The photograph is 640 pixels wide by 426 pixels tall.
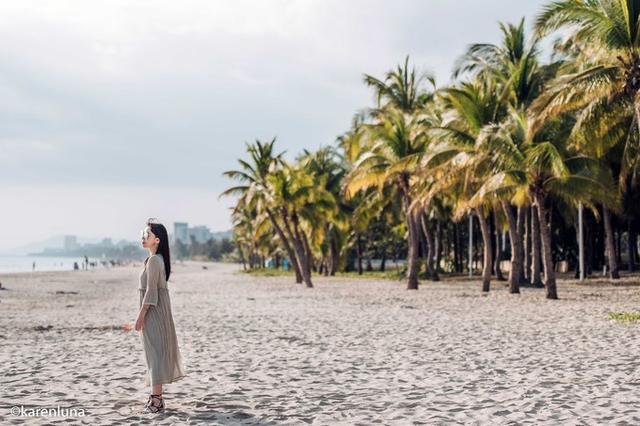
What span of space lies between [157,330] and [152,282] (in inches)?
18.3

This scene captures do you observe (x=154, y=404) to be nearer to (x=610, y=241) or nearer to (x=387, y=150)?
(x=387, y=150)

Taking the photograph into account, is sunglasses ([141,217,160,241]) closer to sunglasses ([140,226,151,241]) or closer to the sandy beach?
sunglasses ([140,226,151,241])

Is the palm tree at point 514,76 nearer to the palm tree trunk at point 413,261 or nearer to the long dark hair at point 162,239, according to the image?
the palm tree trunk at point 413,261

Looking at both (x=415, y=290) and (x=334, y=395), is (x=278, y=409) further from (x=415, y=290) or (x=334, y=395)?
(x=415, y=290)

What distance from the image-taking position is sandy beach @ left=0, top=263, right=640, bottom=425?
652 centimetres

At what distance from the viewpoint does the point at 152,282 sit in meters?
6.26

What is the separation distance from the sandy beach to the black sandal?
0.39ft

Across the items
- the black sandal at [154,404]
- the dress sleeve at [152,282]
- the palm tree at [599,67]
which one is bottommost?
the black sandal at [154,404]

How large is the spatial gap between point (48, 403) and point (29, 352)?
4.36 metres

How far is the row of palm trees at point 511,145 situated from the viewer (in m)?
16.6

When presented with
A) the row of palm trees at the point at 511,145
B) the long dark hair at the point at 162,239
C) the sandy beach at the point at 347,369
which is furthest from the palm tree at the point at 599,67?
the long dark hair at the point at 162,239

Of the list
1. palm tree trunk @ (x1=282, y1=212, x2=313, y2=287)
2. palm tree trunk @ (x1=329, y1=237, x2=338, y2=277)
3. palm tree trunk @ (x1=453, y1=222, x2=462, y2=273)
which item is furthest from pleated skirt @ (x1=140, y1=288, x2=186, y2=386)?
palm tree trunk @ (x1=329, y1=237, x2=338, y2=277)

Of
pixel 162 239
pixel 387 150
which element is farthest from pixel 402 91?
pixel 162 239

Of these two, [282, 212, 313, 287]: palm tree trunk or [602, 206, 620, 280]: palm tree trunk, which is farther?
[282, 212, 313, 287]: palm tree trunk
